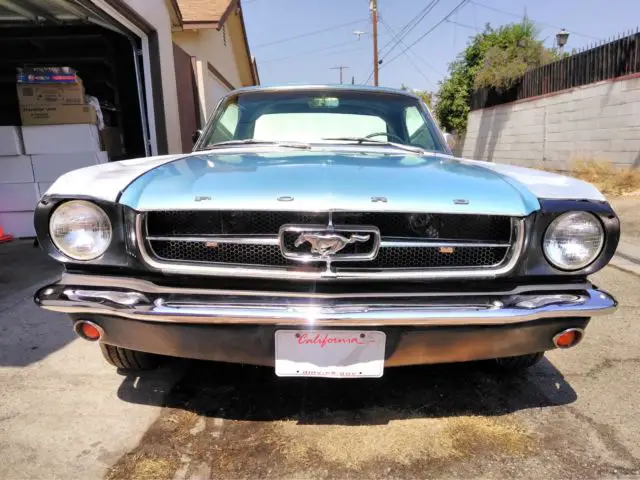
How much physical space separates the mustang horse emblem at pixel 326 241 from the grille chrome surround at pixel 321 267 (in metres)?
0.04

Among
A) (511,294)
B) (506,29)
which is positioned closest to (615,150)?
(511,294)

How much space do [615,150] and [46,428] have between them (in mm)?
10220

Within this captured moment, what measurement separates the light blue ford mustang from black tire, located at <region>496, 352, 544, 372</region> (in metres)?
0.46

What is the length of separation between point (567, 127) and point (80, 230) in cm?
1148

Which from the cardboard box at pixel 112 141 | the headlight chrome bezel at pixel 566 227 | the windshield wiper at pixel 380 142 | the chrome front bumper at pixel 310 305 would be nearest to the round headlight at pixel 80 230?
the chrome front bumper at pixel 310 305

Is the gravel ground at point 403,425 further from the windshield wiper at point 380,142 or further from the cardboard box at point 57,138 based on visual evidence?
the cardboard box at point 57,138

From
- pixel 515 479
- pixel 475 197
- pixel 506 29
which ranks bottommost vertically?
pixel 515 479

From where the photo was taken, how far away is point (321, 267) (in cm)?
184

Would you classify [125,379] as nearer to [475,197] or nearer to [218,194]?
[218,194]

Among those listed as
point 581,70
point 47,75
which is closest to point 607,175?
point 581,70

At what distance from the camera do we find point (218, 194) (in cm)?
184

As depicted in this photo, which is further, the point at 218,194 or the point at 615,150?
the point at 615,150

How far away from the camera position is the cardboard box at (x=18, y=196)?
5672 millimetres

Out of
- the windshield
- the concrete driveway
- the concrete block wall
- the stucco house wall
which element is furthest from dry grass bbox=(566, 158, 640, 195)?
the stucco house wall
